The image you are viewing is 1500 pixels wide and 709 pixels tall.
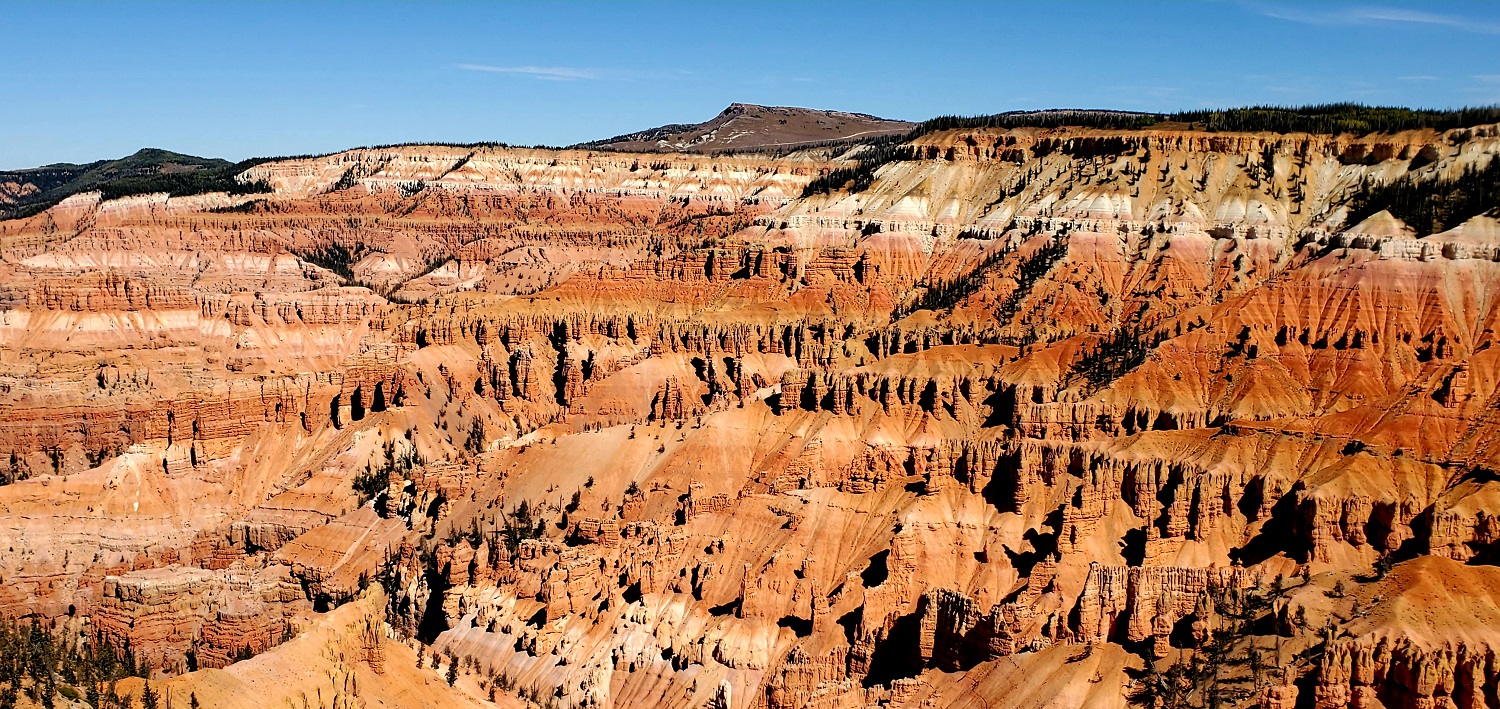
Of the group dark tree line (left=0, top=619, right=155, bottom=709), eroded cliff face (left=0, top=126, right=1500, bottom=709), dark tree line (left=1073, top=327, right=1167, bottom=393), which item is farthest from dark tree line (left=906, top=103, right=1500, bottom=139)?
dark tree line (left=0, top=619, right=155, bottom=709)

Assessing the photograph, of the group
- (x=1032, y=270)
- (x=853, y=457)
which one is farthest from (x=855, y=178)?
(x=853, y=457)

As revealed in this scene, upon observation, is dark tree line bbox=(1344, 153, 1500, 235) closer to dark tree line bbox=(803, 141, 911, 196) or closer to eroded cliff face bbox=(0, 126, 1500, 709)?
eroded cliff face bbox=(0, 126, 1500, 709)

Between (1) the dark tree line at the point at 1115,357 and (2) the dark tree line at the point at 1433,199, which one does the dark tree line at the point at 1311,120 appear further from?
(1) the dark tree line at the point at 1115,357

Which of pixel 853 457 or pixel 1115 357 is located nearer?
pixel 853 457

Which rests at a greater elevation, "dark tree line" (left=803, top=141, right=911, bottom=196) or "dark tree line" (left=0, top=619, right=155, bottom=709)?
"dark tree line" (left=803, top=141, right=911, bottom=196)

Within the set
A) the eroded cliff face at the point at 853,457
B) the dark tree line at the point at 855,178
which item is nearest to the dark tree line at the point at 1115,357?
the eroded cliff face at the point at 853,457

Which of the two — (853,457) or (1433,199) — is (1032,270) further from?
(853,457)

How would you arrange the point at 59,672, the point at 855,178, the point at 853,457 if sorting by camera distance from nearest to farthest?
the point at 59,672 < the point at 853,457 < the point at 855,178

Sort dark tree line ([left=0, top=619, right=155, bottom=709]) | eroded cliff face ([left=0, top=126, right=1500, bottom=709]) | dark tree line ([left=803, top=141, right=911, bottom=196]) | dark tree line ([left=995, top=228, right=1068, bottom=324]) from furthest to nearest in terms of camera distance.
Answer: dark tree line ([left=803, top=141, right=911, bottom=196])
dark tree line ([left=995, top=228, right=1068, bottom=324])
eroded cliff face ([left=0, top=126, right=1500, bottom=709])
dark tree line ([left=0, top=619, right=155, bottom=709])

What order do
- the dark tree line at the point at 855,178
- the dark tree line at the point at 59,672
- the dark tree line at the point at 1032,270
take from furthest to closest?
the dark tree line at the point at 855,178 < the dark tree line at the point at 1032,270 < the dark tree line at the point at 59,672
